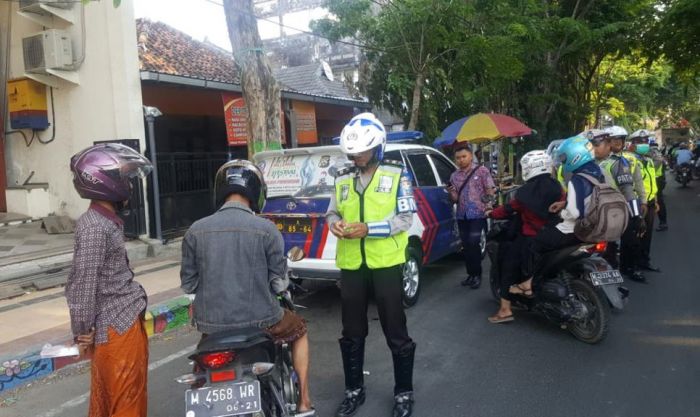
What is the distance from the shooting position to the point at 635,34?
15.6 meters

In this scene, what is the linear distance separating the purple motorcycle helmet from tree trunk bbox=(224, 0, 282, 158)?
383cm

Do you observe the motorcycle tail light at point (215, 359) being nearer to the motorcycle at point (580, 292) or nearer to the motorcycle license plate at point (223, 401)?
the motorcycle license plate at point (223, 401)

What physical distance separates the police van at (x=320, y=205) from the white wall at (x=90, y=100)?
164 inches

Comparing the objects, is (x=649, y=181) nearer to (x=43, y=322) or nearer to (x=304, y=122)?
(x=43, y=322)

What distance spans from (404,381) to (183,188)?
7.72 metres

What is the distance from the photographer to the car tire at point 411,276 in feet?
19.0

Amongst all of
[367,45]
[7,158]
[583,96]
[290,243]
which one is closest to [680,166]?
[583,96]

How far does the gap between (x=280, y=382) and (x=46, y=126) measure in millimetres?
8759

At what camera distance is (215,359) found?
250 cm

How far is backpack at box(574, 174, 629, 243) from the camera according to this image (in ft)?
14.4

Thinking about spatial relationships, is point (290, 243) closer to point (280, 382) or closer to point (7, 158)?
point (280, 382)

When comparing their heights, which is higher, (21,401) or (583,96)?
(583,96)

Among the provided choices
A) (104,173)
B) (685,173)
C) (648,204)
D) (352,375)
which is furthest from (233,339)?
(685,173)

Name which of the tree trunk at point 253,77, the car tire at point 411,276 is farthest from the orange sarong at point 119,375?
the tree trunk at point 253,77
